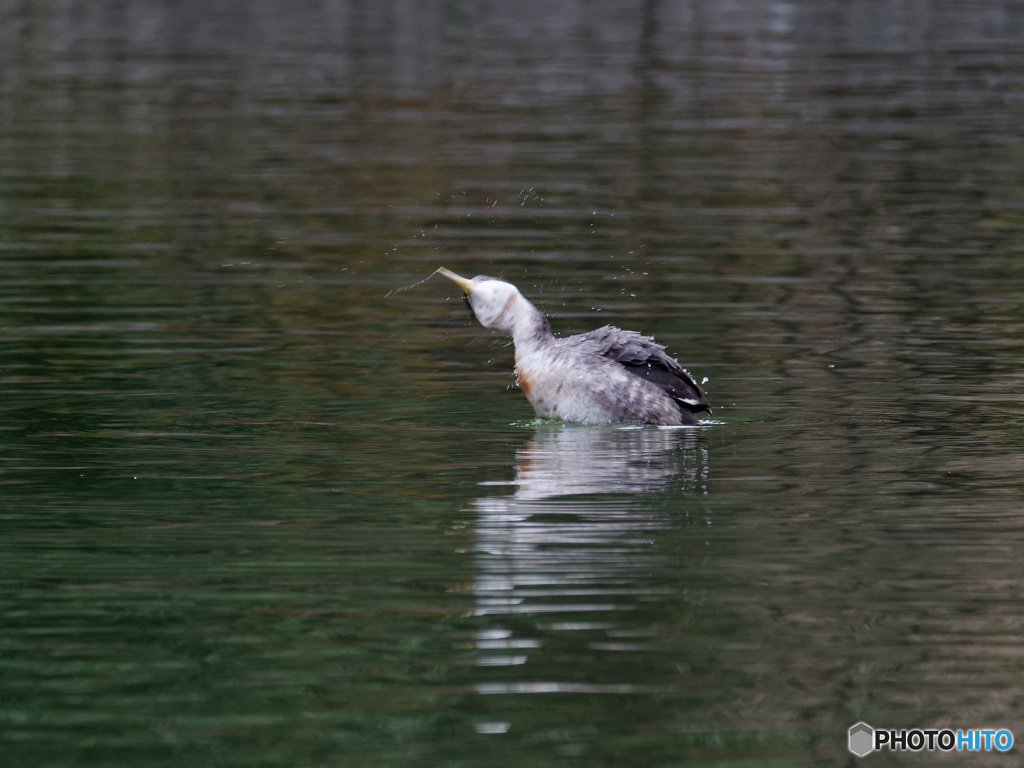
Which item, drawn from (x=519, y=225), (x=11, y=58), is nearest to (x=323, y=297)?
(x=519, y=225)

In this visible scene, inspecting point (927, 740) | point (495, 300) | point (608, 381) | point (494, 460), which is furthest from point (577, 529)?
point (495, 300)

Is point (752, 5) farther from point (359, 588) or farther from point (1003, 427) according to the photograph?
point (359, 588)

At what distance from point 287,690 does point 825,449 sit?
4.89 m

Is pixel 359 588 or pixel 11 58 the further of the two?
pixel 11 58

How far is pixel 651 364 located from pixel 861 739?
570 cm

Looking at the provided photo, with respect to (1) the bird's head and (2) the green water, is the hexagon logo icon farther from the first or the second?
(1) the bird's head

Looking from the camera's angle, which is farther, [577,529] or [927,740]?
[577,529]

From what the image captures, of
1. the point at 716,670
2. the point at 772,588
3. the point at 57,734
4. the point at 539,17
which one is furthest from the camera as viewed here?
the point at 539,17

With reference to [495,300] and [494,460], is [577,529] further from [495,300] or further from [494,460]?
[495,300]

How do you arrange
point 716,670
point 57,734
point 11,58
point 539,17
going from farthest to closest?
point 539,17 → point 11,58 → point 716,670 → point 57,734

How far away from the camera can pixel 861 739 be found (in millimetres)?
7121

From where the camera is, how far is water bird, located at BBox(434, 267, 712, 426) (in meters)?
12.5

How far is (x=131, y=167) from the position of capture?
27.4 meters

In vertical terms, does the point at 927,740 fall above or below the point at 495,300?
below
